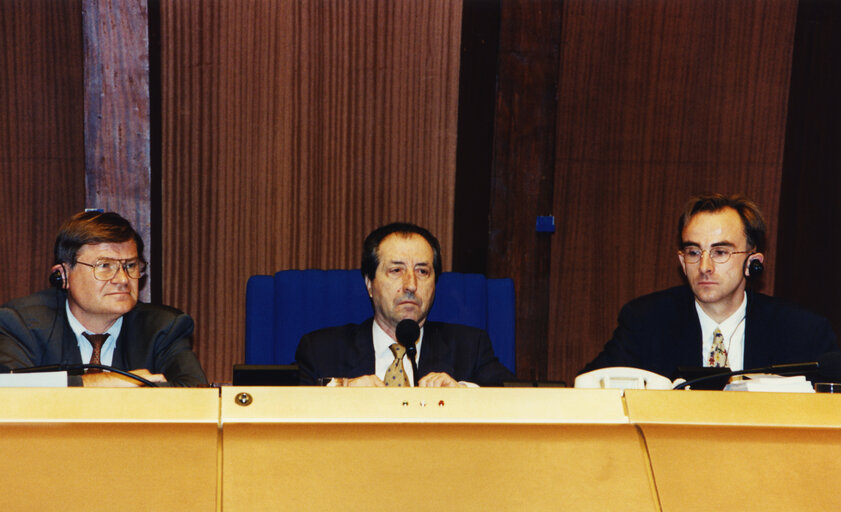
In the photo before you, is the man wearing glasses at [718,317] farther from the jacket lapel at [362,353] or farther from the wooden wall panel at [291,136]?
the wooden wall panel at [291,136]

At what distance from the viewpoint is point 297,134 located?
3.67m

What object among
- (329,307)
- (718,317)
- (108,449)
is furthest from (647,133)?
(108,449)

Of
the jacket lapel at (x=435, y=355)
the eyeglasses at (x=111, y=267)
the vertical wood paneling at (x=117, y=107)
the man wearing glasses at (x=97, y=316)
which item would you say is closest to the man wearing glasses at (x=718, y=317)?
the jacket lapel at (x=435, y=355)

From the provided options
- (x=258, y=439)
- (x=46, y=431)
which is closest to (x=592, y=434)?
(x=258, y=439)

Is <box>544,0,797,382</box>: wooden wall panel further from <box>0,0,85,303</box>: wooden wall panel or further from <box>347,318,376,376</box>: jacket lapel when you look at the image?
<box>0,0,85,303</box>: wooden wall panel

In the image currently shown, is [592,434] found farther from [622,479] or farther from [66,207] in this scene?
[66,207]

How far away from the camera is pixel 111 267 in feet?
7.52

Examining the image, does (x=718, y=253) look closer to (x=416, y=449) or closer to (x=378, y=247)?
(x=378, y=247)

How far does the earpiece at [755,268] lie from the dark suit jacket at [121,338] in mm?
1648

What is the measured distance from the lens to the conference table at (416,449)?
1004 millimetres

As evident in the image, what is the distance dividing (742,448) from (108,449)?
0.87 m

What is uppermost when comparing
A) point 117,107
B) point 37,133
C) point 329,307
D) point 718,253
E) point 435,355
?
point 117,107

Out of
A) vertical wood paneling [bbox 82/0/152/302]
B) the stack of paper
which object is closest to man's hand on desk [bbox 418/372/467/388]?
the stack of paper

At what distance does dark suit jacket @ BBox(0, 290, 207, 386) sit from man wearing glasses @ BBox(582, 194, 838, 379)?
1.20 metres
